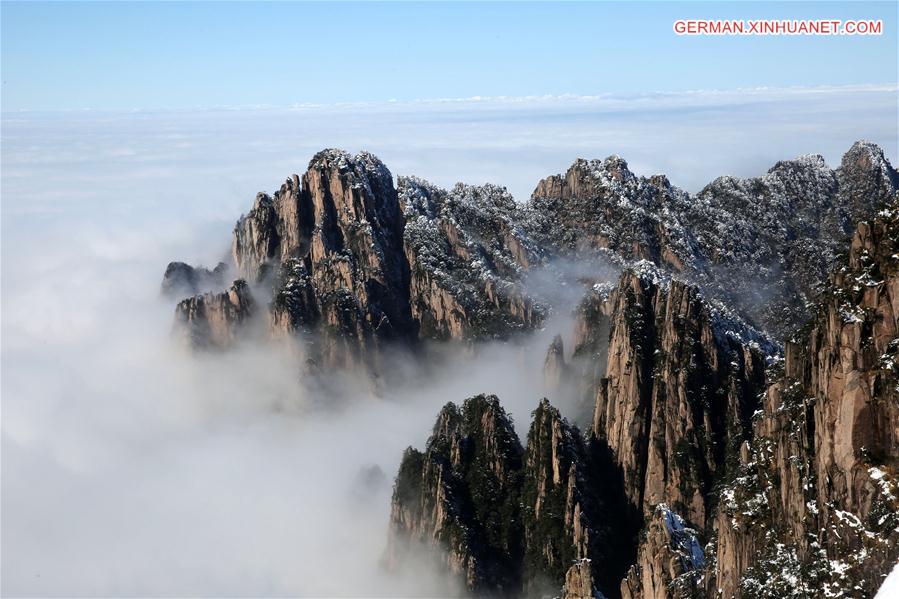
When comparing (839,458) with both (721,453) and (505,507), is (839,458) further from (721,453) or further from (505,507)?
(505,507)

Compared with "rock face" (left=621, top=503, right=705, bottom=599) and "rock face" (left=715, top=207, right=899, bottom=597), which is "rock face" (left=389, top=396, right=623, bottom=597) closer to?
"rock face" (left=621, top=503, right=705, bottom=599)

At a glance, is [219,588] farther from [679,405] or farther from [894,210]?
[894,210]

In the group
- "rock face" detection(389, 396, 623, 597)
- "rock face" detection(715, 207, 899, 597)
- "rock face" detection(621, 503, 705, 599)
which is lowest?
"rock face" detection(389, 396, 623, 597)

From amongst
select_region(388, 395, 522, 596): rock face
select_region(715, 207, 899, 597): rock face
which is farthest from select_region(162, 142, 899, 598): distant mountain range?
select_region(388, 395, 522, 596): rock face

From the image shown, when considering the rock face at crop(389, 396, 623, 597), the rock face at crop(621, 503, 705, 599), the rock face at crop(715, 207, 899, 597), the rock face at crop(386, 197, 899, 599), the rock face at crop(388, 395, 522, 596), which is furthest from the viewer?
the rock face at crop(388, 395, 522, 596)

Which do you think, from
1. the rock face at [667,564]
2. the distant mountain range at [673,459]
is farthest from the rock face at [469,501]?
the rock face at [667,564]

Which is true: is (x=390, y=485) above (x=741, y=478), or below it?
below

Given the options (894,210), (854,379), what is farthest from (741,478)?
(894,210)

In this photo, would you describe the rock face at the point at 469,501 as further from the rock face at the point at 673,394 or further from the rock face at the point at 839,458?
the rock face at the point at 839,458
